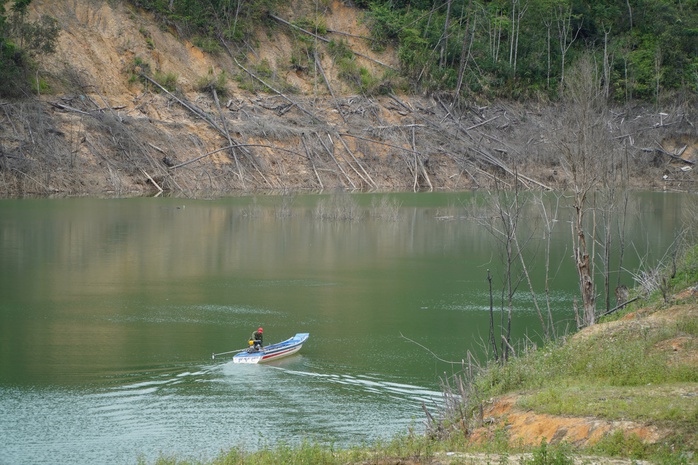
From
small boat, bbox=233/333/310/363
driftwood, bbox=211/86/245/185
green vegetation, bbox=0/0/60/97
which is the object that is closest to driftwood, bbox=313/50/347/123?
driftwood, bbox=211/86/245/185

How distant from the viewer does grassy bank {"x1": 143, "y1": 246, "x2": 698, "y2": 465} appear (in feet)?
28.5

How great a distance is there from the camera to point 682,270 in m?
19.0

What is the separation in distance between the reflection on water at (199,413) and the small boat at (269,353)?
0.22 m

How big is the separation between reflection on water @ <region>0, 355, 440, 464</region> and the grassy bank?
140 cm

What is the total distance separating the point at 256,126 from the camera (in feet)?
175

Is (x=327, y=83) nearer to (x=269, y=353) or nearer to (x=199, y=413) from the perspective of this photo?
(x=269, y=353)

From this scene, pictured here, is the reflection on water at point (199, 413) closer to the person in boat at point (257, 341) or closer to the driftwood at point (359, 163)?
the person in boat at point (257, 341)

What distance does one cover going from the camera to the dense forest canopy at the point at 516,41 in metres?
61.2

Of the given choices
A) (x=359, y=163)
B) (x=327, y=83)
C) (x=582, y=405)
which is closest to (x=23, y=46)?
(x=327, y=83)

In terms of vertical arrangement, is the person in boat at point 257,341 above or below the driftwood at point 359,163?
below

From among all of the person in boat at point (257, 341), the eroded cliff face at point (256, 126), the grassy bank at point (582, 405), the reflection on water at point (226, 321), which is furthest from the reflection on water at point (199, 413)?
the eroded cliff face at point (256, 126)

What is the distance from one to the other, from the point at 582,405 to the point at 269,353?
8.15m

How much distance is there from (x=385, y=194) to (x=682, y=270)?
106ft

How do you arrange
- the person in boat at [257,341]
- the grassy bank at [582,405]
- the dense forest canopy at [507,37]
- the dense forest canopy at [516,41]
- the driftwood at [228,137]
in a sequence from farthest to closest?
the dense forest canopy at [516,41] → the dense forest canopy at [507,37] → the driftwood at [228,137] → the person in boat at [257,341] → the grassy bank at [582,405]
